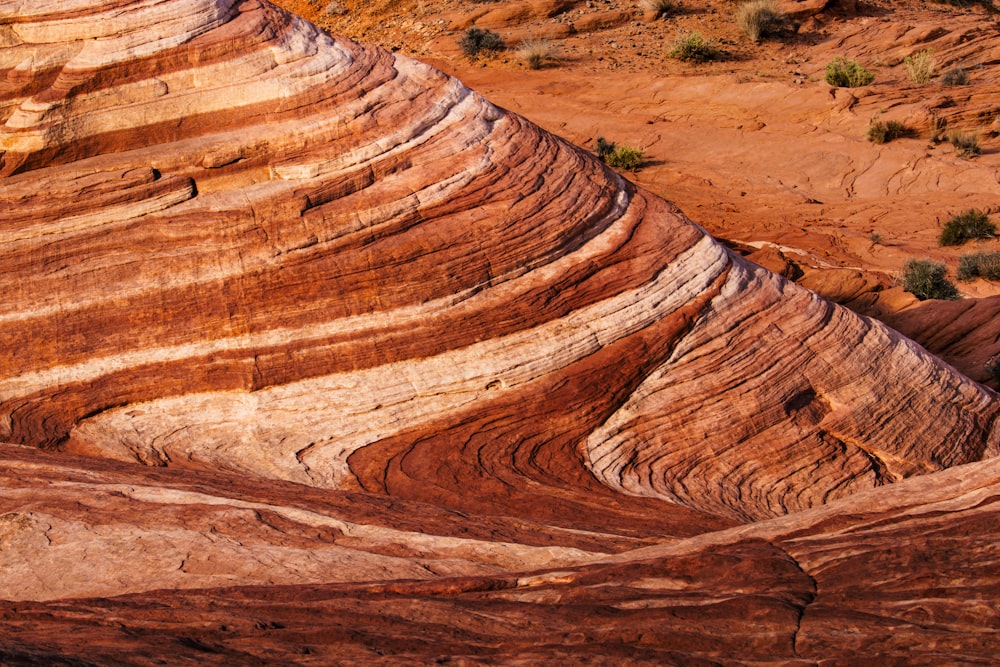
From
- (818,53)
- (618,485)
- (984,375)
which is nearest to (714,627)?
(618,485)

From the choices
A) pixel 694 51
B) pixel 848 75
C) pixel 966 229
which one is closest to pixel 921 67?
pixel 848 75

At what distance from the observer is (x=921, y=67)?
2236cm

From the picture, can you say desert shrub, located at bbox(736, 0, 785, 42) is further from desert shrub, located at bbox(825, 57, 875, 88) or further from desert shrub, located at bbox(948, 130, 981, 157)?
desert shrub, located at bbox(948, 130, 981, 157)

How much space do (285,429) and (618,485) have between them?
234cm

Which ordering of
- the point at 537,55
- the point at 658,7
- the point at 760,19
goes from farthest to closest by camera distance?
the point at 658,7 → the point at 760,19 → the point at 537,55

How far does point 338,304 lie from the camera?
725cm

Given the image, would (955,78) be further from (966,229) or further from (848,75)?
(966,229)

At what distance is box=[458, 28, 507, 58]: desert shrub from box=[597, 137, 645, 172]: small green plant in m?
6.88

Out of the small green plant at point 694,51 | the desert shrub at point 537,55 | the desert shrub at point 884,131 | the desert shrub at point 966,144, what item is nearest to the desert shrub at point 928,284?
the desert shrub at point 966,144

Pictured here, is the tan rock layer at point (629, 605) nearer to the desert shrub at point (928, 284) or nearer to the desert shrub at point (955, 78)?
the desert shrub at point (928, 284)

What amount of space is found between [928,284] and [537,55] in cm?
1328

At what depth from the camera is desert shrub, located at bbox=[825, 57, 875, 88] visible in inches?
872

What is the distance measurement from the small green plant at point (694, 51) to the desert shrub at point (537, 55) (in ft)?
9.31

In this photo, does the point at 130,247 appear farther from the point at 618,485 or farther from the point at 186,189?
the point at 618,485
